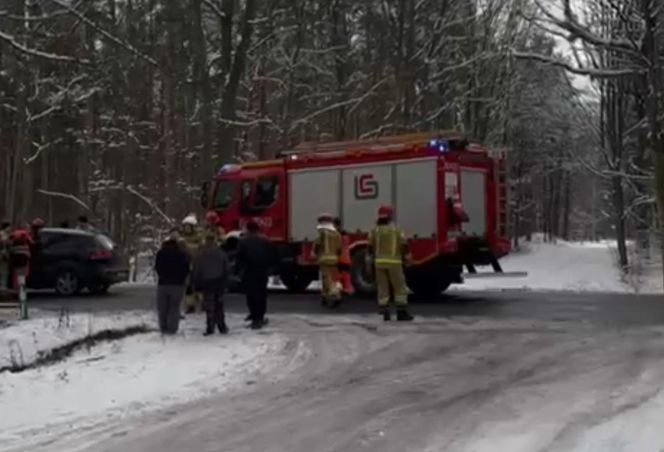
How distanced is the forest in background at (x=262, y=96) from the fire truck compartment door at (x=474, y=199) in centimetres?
740

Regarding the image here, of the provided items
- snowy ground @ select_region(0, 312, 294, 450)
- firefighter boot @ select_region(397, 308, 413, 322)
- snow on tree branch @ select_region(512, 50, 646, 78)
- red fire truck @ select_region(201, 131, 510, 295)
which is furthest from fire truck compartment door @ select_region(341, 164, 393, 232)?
snowy ground @ select_region(0, 312, 294, 450)

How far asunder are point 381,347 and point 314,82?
24.0 metres

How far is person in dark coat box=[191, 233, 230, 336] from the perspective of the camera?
14305mm

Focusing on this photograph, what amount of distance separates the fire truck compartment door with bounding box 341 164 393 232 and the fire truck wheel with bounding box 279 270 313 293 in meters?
2.40

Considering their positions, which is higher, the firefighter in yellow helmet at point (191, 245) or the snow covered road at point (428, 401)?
the firefighter in yellow helmet at point (191, 245)

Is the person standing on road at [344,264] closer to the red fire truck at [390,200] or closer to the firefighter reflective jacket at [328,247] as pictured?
the red fire truck at [390,200]

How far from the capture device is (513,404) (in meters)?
9.42

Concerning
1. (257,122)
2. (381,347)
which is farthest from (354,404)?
(257,122)

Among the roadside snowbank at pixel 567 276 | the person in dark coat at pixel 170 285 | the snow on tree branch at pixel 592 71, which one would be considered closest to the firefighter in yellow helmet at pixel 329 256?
the person in dark coat at pixel 170 285

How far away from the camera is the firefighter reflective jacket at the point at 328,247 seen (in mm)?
18234

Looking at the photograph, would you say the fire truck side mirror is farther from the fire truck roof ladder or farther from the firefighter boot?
the firefighter boot

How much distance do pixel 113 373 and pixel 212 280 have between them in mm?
3085

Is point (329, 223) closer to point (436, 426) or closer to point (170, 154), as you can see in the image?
point (436, 426)

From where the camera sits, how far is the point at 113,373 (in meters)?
11.5
